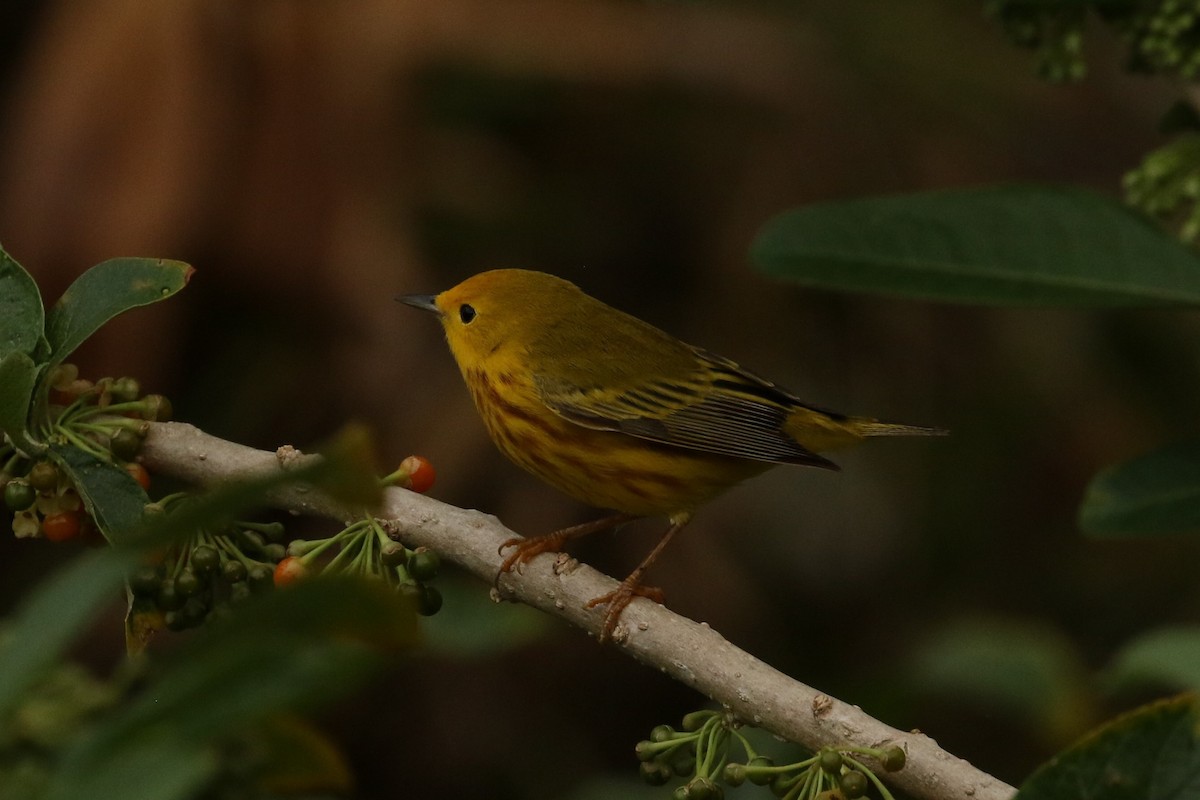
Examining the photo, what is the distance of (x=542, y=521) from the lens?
17.4ft

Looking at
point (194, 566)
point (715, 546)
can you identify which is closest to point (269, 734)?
point (194, 566)

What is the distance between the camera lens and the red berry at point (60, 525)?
2.31 metres

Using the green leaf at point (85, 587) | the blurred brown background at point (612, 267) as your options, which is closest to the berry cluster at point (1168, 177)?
the blurred brown background at point (612, 267)

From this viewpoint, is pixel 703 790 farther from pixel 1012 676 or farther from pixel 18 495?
pixel 1012 676

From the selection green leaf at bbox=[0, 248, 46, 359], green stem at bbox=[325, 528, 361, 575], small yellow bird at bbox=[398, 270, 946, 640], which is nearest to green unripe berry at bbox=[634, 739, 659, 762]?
green stem at bbox=[325, 528, 361, 575]

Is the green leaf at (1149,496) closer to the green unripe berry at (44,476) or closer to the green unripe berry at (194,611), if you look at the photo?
the green unripe berry at (194,611)

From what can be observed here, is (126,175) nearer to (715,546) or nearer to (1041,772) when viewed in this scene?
(715,546)

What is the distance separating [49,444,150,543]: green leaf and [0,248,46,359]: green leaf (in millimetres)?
182

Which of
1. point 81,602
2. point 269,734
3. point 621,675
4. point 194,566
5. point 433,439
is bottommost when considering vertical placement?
point 621,675

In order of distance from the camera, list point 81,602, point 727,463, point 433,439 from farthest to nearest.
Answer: point 433,439 → point 727,463 → point 81,602

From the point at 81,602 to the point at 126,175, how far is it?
4.21 metres

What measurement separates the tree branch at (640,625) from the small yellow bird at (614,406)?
113 cm

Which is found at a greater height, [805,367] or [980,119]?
[980,119]

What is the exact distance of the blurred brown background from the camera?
5.00 meters
